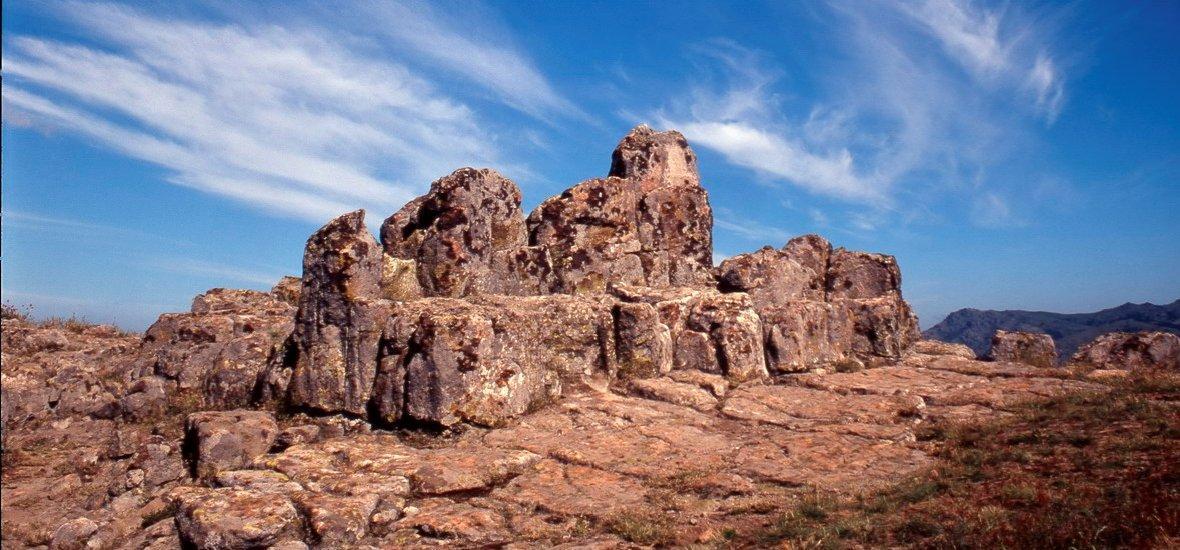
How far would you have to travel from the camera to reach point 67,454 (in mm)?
18469

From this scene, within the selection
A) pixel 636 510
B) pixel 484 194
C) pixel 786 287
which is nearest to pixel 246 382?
pixel 484 194

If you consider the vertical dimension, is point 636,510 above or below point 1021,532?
below

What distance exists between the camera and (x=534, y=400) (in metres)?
17.1

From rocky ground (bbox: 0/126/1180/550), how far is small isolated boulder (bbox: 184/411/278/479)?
8 cm

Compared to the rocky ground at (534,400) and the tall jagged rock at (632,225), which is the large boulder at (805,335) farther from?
the tall jagged rock at (632,225)

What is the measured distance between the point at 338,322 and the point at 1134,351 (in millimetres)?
28427

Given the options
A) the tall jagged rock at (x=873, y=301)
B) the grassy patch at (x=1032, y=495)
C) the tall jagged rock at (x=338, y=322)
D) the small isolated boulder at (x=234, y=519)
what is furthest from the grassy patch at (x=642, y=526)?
the tall jagged rock at (x=873, y=301)

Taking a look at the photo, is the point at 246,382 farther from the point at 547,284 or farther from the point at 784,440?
the point at 784,440

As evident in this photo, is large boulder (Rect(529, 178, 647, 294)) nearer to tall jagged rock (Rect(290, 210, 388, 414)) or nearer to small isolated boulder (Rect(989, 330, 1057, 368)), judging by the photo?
tall jagged rock (Rect(290, 210, 388, 414))

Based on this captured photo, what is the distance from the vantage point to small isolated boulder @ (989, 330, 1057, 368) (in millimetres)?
25625

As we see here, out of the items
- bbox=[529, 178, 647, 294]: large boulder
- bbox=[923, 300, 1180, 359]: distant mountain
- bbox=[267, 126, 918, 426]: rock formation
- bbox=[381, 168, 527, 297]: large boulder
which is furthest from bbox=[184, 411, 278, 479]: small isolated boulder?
bbox=[923, 300, 1180, 359]: distant mountain

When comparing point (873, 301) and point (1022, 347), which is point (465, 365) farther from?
point (1022, 347)

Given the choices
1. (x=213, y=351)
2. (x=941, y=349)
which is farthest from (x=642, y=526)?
(x=941, y=349)

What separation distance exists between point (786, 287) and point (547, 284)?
1081 cm
